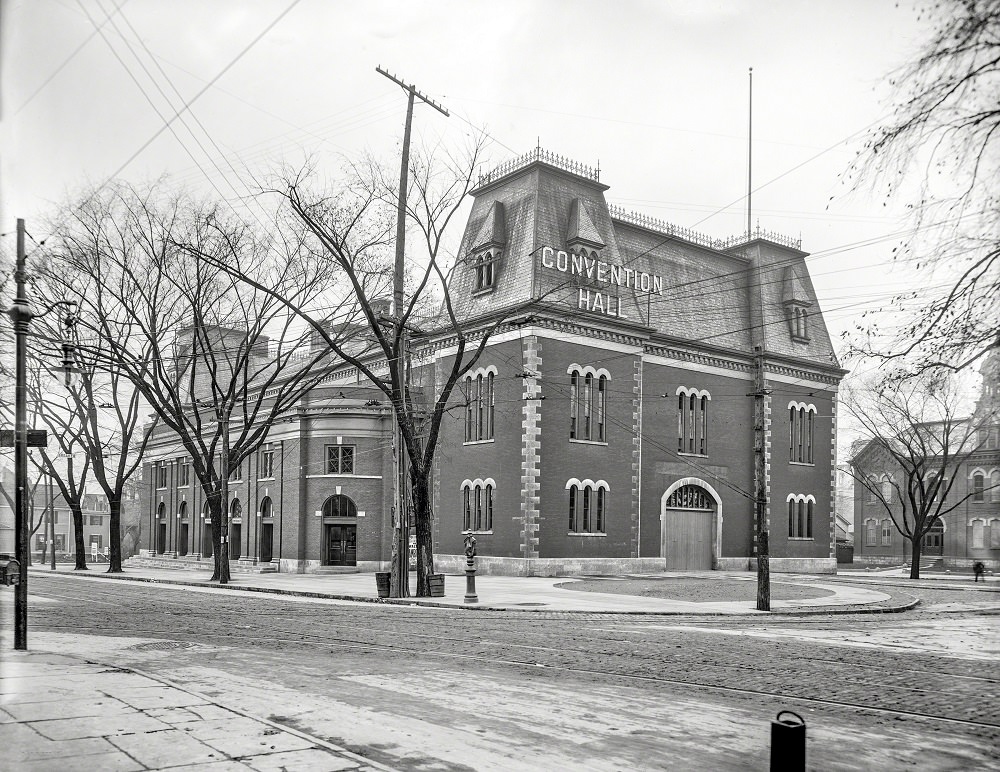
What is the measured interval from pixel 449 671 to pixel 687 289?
3384 centimetres

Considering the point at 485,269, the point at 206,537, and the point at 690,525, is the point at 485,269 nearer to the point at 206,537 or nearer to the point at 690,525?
the point at 690,525

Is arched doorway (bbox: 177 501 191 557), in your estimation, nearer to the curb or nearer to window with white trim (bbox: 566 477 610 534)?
the curb

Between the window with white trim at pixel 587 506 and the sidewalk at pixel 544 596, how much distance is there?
9.29 ft

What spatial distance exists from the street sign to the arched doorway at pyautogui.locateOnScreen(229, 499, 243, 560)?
36.5 metres

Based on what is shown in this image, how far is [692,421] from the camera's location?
139ft

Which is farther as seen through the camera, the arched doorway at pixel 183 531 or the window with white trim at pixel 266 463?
the arched doorway at pixel 183 531

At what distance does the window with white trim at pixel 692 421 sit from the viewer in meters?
42.0

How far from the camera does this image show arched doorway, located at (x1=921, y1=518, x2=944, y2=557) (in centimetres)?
6275

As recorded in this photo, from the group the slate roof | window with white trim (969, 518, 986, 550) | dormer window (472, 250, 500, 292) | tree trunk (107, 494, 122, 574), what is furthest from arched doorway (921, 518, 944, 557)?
tree trunk (107, 494, 122, 574)

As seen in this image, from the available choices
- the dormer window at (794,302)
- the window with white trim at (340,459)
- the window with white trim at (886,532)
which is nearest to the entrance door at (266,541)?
the window with white trim at (340,459)

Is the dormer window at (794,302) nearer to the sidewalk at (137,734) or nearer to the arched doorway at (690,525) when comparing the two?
the arched doorway at (690,525)

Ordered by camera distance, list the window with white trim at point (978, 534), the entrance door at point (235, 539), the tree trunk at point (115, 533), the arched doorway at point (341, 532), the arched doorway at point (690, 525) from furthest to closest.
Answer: the window with white trim at point (978, 534), the entrance door at point (235, 539), the tree trunk at point (115, 533), the arched doorway at point (341, 532), the arched doorway at point (690, 525)

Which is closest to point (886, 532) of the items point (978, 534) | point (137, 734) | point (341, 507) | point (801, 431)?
point (978, 534)

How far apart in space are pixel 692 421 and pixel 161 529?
1417 inches
